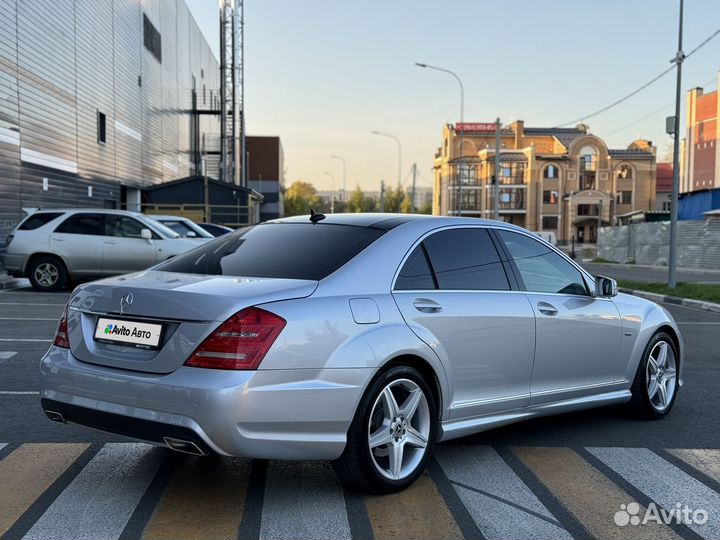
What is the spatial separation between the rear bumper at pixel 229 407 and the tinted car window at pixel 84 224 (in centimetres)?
1290

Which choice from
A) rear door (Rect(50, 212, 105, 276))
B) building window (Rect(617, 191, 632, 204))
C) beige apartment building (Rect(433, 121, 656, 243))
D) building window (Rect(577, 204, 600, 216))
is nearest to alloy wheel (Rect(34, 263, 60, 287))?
rear door (Rect(50, 212, 105, 276))

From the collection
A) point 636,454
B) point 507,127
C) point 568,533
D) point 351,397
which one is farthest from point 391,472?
point 507,127

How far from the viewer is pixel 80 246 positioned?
16.0m

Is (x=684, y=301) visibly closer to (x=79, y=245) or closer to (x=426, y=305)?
(x=79, y=245)

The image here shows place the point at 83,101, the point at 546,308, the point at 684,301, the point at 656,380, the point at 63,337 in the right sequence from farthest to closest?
the point at 83,101, the point at 684,301, the point at 656,380, the point at 546,308, the point at 63,337

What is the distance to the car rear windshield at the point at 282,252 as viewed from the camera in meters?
4.32

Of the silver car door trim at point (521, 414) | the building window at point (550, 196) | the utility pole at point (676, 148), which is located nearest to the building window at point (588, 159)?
the building window at point (550, 196)

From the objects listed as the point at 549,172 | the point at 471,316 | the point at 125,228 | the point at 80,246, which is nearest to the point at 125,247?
the point at 125,228

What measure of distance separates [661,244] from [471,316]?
3428cm

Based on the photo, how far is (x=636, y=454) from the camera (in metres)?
5.09

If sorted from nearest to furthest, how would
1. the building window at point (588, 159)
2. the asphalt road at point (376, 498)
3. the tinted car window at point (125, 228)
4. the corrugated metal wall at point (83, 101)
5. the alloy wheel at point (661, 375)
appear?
the asphalt road at point (376, 498) < the alloy wheel at point (661, 375) < the tinted car window at point (125, 228) < the corrugated metal wall at point (83, 101) < the building window at point (588, 159)

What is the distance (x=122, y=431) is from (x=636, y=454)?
11.1 ft

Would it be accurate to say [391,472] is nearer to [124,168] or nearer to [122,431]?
[122,431]

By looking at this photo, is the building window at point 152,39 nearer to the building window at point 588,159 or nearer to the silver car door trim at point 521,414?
A: the silver car door trim at point 521,414
